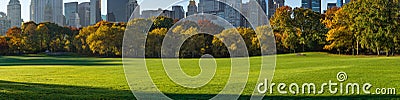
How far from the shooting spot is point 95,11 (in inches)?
6014

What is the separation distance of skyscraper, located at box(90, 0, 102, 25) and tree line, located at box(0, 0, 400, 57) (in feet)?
182

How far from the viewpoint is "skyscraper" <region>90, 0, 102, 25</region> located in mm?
148738

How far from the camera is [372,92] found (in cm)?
1508

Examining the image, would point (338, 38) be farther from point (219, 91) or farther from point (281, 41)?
point (219, 91)

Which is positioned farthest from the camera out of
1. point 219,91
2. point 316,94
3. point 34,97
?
point 219,91

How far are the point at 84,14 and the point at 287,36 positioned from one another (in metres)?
114

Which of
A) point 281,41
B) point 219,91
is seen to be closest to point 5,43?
point 281,41

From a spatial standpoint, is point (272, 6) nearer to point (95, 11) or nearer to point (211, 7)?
point (211, 7)

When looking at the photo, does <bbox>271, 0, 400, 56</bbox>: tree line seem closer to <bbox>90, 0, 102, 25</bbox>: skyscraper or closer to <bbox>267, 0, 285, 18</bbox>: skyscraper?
<bbox>267, 0, 285, 18</bbox>: skyscraper

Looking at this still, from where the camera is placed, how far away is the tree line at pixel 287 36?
5578 cm

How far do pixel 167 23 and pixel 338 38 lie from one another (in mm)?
32876

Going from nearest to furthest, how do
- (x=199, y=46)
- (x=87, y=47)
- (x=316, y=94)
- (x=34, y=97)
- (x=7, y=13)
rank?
(x=34, y=97) < (x=316, y=94) < (x=199, y=46) < (x=87, y=47) < (x=7, y=13)

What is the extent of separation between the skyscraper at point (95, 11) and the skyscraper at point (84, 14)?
13.1 feet

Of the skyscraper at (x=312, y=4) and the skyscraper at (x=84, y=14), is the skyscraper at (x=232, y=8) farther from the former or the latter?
the skyscraper at (x=84, y=14)
